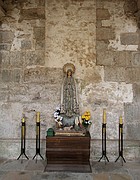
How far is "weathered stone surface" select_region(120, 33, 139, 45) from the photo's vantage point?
3.77m

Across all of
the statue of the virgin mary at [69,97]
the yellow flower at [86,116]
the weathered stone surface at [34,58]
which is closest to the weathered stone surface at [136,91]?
the yellow flower at [86,116]

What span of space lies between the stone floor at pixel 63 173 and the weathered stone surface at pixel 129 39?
212cm

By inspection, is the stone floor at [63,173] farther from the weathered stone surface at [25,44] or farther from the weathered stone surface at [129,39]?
the weathered stone surface at [129,39]

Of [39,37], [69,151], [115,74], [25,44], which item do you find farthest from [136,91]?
[25,44]

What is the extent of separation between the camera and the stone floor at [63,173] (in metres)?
2.81

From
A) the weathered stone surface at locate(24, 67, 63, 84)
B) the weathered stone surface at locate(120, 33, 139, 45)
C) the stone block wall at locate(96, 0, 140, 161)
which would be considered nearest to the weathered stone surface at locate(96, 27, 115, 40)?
the stone block wall at locate(96, 0, 140, 161)

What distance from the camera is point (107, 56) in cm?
376

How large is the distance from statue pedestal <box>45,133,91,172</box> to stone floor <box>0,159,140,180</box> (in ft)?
0.46

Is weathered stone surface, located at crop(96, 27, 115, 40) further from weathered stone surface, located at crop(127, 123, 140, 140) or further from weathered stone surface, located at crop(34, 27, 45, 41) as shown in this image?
weathered stone surface, located at crop(127, 123, 140, 140)

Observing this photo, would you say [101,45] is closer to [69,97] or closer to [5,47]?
[69,97]

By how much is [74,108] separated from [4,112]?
4.22 feet

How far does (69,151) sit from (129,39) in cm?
226

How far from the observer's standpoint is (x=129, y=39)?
3.78 meters

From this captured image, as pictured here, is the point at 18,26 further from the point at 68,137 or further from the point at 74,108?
the point at 68,137
